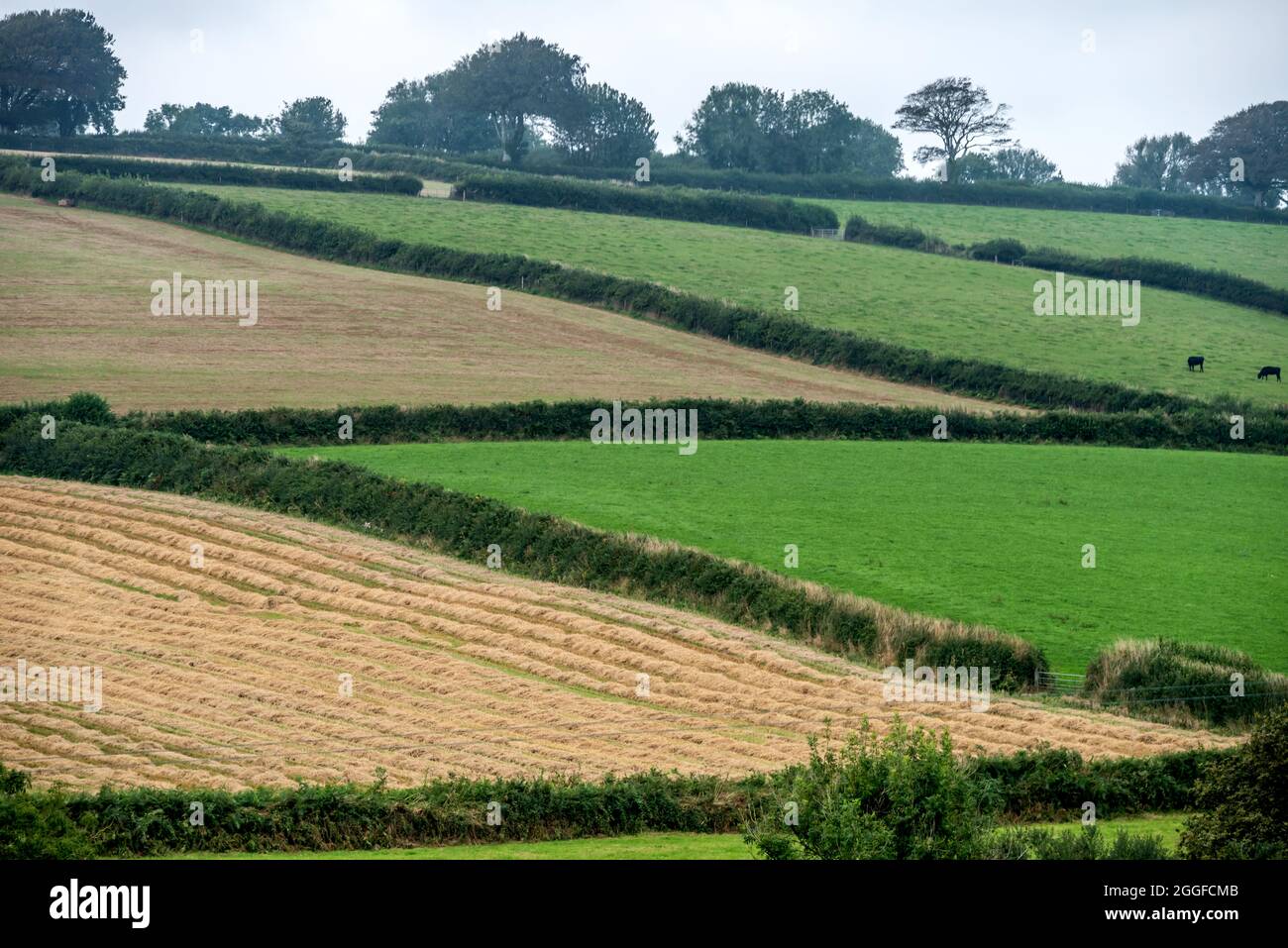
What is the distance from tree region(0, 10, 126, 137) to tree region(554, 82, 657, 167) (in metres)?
37.8

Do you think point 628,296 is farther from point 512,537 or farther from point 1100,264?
point 512,537

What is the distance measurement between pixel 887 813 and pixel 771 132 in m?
123

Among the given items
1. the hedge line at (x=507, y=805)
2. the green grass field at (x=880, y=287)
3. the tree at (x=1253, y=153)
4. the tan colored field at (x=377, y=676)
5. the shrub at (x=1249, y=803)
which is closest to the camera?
the shrub at (x=1249, y=803)

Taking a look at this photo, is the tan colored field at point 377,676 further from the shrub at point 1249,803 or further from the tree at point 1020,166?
the tree at point 1020,166

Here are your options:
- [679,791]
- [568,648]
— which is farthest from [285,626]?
[679,791]

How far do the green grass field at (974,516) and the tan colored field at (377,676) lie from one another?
4.51 metres

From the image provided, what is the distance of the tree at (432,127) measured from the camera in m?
147

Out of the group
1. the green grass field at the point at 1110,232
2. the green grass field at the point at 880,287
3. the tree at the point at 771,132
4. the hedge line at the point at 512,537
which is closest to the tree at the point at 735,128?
the tree at the point at 771,132

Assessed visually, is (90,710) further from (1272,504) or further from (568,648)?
(1272,504)

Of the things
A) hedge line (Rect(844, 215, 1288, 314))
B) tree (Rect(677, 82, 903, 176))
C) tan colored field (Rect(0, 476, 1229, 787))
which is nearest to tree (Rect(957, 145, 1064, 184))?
tree (Rect(677, 82, 903, 176))

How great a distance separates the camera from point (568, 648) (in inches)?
1190

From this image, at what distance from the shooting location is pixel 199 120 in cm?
16688

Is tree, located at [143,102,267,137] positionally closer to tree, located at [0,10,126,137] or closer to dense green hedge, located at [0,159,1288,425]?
tree, located at [0,10,126,137]
